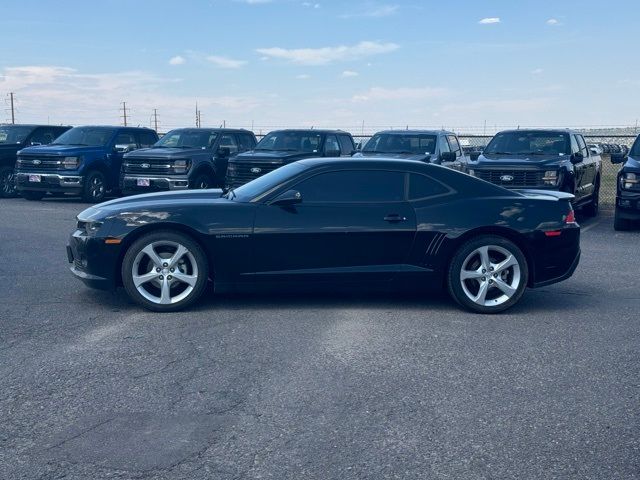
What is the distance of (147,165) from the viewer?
19.0 m

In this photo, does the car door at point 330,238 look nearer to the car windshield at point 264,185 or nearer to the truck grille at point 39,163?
the car windshield at point 264,185

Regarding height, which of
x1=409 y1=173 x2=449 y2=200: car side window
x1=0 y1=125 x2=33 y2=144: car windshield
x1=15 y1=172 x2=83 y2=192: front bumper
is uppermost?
x1=0 y1=125 x2=33 y2=144: car windshield

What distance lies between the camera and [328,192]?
25.7 ft

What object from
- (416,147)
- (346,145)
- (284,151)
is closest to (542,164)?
(416,147)

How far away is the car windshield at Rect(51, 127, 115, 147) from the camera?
20.8m

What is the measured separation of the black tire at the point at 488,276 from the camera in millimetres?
7738

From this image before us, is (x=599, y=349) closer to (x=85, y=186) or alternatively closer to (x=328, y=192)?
(x=328, y=192)

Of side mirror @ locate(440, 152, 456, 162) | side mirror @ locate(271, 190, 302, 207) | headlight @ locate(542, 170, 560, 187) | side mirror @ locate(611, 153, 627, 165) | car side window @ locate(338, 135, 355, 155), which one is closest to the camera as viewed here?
side mirror @ locate(271, 190, 302, 207)

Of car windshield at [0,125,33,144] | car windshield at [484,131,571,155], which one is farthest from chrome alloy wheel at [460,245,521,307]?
car windshield at [0,125,33,144]

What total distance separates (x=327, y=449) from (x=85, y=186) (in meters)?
16.6

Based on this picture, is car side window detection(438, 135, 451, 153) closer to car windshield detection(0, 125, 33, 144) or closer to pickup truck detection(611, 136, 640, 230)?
pickup truck detection(611, 136, 640, 230)

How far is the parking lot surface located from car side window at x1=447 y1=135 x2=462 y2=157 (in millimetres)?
9720

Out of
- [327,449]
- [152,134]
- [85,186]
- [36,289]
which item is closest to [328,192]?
[36,289]

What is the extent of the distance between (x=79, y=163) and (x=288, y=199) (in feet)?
43.8
